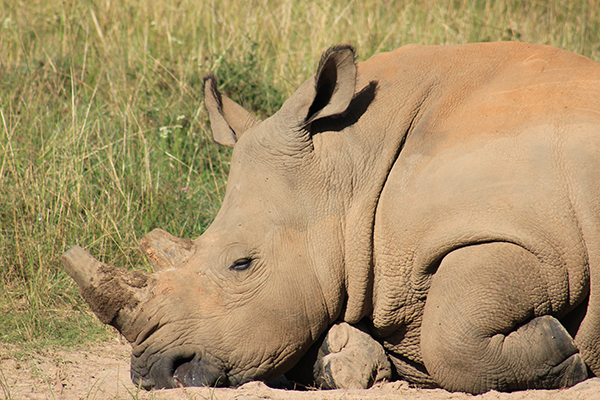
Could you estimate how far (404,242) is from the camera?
126 inches

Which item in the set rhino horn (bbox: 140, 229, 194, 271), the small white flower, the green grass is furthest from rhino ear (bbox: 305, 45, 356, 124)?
the small white flower

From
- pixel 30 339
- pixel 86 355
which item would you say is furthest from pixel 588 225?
pixel 30 339

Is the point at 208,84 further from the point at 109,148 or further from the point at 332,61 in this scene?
the point at 109,148

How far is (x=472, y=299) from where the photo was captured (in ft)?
9.84

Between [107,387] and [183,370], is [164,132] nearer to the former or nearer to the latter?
[107,387]

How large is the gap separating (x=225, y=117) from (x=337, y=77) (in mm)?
902

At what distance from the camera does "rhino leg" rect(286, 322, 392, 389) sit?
11.0ft

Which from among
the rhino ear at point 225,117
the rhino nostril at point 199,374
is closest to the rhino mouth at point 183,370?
the rhino nostril at point 199,374

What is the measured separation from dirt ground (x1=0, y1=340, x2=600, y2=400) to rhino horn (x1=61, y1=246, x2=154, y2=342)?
33cm

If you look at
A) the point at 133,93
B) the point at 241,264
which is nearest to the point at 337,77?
the point at 241,264

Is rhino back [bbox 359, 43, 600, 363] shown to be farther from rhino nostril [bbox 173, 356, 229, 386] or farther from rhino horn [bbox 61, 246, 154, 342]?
rhino horn [bbox 61, 246, 154, 342]

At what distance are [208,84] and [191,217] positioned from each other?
1.49 meters

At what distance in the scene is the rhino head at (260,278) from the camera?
10.8 ft

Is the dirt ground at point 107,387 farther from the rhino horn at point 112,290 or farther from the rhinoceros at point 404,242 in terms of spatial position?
the rhino horn at point 112,290
